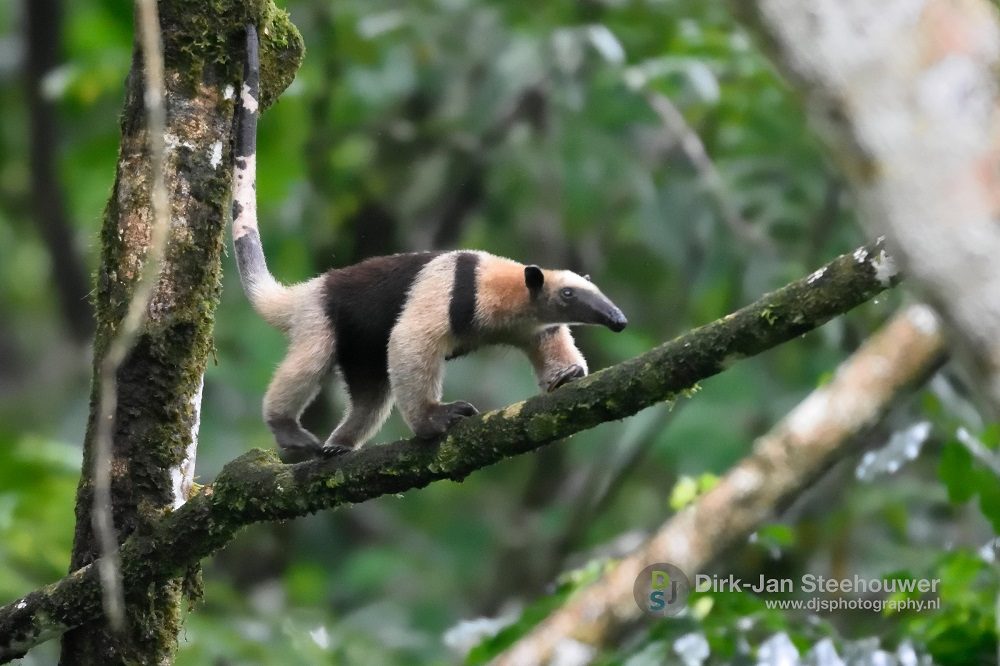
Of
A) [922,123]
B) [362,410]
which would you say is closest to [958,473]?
[362,410]

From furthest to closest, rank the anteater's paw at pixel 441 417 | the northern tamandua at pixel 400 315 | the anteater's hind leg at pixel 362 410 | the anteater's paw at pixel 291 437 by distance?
the anteater's hind leg at pixel 362 410 → the anteater's paw at pixel 291 437 → the northern tamandua at pixel 400 315 → the anteater's paw at pixel 441 417

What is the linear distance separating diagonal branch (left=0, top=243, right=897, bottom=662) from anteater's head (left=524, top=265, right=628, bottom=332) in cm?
112

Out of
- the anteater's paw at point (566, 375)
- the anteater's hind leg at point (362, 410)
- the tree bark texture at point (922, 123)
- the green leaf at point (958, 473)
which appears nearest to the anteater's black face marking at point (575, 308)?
the anteater's paw at point (566, 375)

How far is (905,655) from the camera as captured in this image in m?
4.22

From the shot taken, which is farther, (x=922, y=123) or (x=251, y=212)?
(x=251, y=212)

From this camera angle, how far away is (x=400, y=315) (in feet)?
15.4

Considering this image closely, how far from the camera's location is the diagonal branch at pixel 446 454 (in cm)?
318

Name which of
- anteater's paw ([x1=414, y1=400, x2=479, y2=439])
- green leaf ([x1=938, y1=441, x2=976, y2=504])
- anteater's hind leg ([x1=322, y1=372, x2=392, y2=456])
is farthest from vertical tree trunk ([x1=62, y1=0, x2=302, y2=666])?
green leaf ([x1=938, y1=441, x2=976, y2=504])

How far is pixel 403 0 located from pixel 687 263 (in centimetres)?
290

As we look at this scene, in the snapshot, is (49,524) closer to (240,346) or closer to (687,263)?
(240,346)

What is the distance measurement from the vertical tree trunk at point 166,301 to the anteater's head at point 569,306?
1.28 m

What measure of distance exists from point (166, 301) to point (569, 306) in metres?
1.59

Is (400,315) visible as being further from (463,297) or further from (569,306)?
(569,306)

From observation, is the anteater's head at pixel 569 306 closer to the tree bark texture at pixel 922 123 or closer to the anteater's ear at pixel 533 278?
the anteater's ear at pixel 533 278
